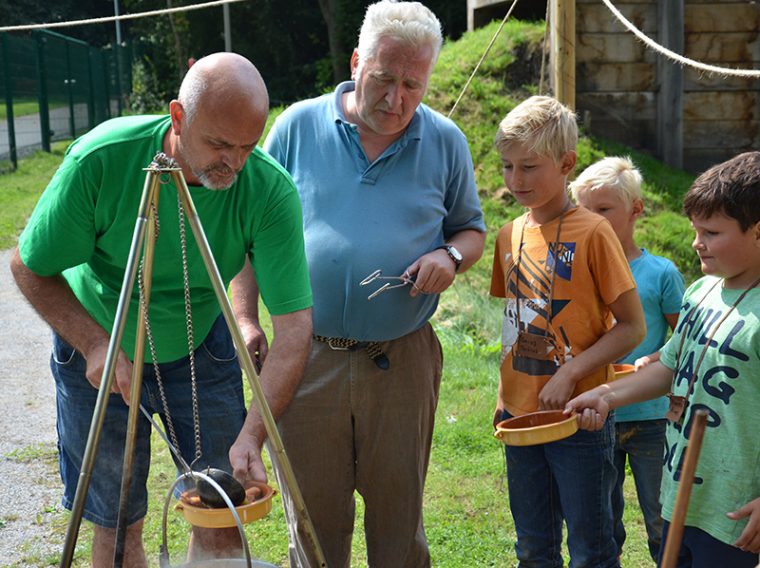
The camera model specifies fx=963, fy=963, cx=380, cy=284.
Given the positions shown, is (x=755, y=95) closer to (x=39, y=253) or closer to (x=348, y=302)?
(x=348, y=302)

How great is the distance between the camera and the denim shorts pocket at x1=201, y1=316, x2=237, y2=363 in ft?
8.95

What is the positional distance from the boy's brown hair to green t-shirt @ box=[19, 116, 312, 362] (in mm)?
980

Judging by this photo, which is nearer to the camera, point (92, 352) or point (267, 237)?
point (92, 352)

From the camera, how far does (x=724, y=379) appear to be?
219cm

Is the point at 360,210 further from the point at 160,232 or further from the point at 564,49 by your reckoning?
the point at 564,49

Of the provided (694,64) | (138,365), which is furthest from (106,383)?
(694,64)

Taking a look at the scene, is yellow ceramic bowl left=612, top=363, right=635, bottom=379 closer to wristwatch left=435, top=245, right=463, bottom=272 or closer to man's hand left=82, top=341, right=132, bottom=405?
wristwatch left=435, top=245, right=463, bottom=272

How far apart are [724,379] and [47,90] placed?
45.6 ft

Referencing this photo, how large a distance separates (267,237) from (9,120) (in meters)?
11.2

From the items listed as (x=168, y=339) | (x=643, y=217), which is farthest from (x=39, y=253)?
(x=643, y=217)

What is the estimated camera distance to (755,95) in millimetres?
8180

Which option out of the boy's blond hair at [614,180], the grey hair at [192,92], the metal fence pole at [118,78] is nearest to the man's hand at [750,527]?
the boy's blond hair at [614,180]

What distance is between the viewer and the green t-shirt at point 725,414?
215cm

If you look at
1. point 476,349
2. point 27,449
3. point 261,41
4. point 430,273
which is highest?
point 261,41
